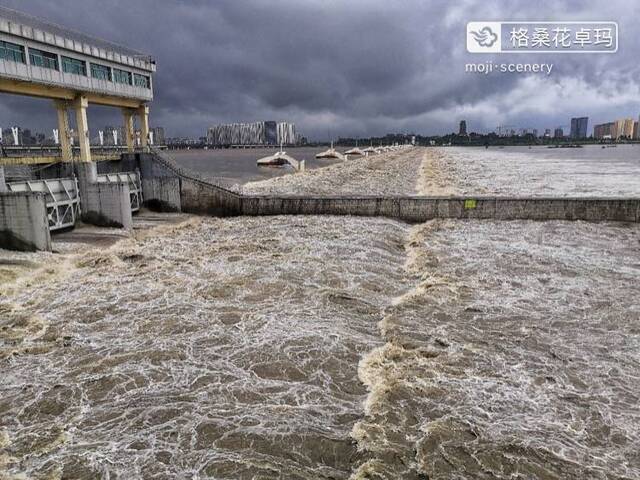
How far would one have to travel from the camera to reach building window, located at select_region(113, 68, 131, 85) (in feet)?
96.6

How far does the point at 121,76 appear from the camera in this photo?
1187 inches

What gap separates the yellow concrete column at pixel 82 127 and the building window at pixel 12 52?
15.0 feet

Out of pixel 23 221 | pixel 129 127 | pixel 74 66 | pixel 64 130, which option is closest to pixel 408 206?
pixel 23 221

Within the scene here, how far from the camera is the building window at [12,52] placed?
20.7 meters

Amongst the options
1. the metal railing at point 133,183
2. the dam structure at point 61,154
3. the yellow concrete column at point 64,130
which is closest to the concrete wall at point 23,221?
the dam structure at point 61,154

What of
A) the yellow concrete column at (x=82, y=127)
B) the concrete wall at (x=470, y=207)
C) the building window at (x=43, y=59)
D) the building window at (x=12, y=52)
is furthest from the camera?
the yellow concrete column at (x=82, y=127)

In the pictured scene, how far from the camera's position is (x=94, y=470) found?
6.43 meters

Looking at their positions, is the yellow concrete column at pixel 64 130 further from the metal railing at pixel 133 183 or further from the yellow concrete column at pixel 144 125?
the yellow concrete column at pixel 144 125

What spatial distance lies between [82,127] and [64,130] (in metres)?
1.47

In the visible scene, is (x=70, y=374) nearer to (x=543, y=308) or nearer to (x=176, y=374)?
(x=176, y=374)

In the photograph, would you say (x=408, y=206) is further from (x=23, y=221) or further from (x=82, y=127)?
(x=82, y=127)

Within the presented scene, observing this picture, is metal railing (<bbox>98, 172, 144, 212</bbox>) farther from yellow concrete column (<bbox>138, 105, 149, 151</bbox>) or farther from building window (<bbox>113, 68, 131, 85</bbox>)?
building window (<bbox>113, 68, 131, 85</bbox>)

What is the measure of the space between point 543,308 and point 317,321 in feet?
20.8

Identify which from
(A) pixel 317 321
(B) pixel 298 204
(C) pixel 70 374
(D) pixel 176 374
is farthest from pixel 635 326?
(B) pixel 298 204
